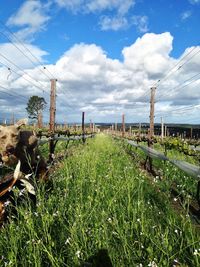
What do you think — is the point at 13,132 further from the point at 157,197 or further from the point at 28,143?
the point at 157,197

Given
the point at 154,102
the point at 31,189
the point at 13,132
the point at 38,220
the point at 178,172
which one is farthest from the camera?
the point at 154,102

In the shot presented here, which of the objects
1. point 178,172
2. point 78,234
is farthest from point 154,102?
point 78,234

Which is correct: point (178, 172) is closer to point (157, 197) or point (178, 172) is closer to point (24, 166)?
point (157, 197)

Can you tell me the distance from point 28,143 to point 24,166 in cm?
43

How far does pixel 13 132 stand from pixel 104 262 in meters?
4.09

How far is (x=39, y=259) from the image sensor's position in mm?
2934

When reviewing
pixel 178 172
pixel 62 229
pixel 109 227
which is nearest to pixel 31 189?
pixel 62 229

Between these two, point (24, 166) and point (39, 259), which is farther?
point (24, 166)

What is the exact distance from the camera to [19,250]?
3.36 metres

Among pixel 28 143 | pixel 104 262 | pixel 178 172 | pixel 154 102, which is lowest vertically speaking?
pixel 178 172

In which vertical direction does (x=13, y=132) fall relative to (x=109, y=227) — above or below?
above

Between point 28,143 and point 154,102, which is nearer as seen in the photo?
point 28,143

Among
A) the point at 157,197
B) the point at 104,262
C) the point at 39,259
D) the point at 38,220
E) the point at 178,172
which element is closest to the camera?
the point at 104,262

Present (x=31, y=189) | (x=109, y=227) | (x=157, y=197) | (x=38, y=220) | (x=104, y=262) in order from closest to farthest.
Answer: (x=104, y=262)
(x=109, y=227)
(x=38, y=220)
(x=31, y=189)
(x=157, y=197)
